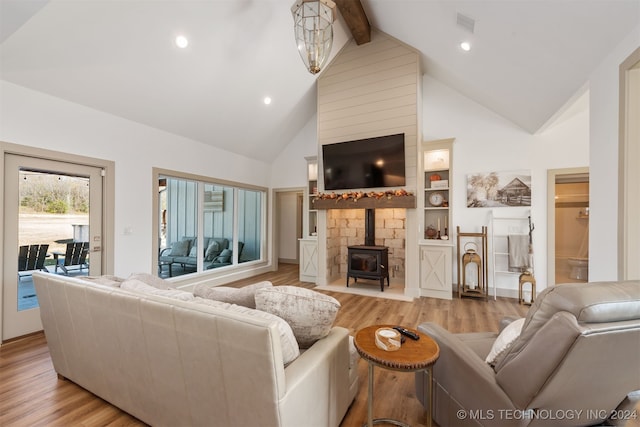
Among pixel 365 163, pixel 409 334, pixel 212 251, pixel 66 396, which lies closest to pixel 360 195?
pixel 365 163

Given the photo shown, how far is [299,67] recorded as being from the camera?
15.6ft

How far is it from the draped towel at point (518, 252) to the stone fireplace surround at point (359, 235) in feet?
5.73

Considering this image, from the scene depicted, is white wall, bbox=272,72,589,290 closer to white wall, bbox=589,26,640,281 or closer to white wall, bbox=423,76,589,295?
white wall, bbox=423,76,589,295

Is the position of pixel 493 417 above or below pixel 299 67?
below

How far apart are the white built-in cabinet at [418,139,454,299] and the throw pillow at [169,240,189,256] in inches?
173

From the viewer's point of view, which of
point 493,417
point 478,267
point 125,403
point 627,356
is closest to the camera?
point 627,356

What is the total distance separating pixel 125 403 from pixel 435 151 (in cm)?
530

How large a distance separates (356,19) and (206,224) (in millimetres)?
4662

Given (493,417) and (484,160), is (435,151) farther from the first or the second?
(493,417)

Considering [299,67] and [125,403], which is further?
[299,67]

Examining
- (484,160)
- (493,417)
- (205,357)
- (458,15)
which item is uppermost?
(458,15)

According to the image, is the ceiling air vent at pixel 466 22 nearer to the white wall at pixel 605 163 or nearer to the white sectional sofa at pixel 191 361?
the white wall at pixel 605 163

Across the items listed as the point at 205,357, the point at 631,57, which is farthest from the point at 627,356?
the point at 631,57

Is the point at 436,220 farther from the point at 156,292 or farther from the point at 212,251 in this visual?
the point at 156,292
